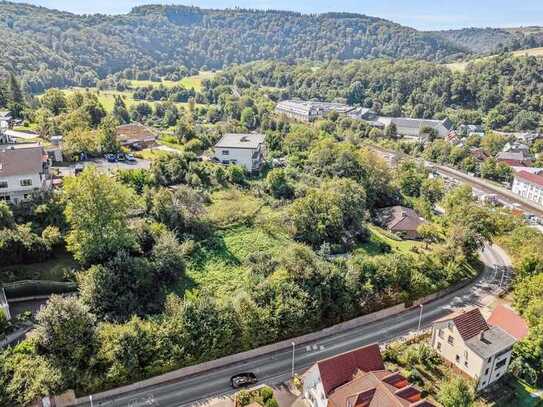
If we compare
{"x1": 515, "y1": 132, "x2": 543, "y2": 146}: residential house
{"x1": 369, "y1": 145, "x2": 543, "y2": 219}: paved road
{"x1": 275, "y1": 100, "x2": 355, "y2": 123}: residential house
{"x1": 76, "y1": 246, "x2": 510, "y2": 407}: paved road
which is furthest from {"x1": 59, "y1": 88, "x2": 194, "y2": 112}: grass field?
{"x1": 515, "y1": 132, "x2": 543, "y2": 146}: residential house

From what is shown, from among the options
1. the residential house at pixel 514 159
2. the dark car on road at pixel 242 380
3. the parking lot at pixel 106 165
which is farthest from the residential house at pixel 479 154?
the dark car on road at pixel 242 380

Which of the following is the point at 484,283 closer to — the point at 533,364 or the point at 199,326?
A: the point at 533,364

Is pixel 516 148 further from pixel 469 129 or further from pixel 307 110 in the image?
pixel 307 110

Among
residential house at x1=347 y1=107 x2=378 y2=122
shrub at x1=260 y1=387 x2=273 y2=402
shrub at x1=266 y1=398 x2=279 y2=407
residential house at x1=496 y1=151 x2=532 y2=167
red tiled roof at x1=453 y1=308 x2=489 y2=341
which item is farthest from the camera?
residential house at x1=347 y1=107 x2=378 y2=122

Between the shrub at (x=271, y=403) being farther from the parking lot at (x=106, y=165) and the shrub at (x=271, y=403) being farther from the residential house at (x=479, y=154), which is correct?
the residential house at (x=479, y=154)

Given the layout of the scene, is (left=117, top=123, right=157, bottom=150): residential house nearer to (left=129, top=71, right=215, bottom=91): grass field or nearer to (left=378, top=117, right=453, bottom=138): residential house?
(left=378, top=117, right=453, bottom=138): residential house

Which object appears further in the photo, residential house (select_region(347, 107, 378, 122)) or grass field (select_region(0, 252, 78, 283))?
residential house (select_region(347, 107, 378, 122))

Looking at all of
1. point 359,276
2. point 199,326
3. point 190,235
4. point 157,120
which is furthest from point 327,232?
point 157,120
